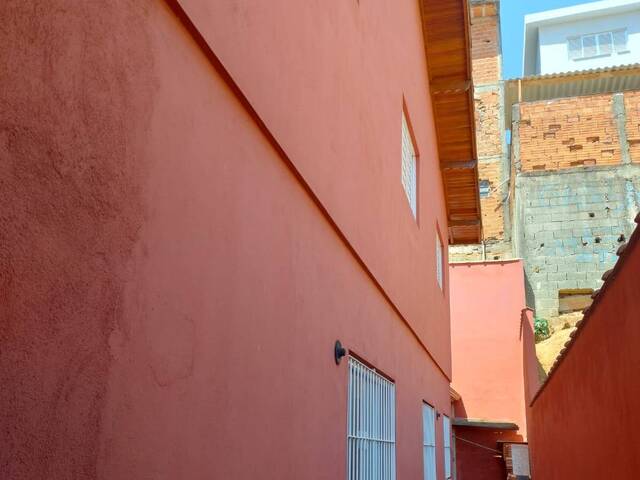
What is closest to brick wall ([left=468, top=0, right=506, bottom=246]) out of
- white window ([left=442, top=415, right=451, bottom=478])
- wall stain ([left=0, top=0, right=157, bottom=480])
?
white window ([left=442, top=415, right=451, bottom=478])

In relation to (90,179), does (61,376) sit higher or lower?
lower

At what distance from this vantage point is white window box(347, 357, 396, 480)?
4203 mm

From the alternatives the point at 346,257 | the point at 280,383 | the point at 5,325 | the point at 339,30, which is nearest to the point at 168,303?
the point at 5,325

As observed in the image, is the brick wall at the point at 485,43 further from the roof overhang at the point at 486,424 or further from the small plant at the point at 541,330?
the roof overhang at the point at 486,424

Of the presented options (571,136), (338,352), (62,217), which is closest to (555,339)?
(571,136)

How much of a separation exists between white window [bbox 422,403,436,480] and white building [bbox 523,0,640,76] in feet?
71.3

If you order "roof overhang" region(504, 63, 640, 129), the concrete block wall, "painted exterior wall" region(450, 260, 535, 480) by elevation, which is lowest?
"painted exterior wall" region(450, 260, 535, 480)

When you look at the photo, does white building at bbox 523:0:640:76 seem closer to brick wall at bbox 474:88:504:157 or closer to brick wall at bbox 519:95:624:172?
brick wall at bbox 474:88:504:157

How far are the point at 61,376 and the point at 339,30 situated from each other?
3.12m

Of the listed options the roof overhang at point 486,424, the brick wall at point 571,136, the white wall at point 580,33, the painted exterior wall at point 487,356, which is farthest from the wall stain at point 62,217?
the white wall at point 580,33

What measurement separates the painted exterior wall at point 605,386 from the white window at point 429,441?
1.82 metres

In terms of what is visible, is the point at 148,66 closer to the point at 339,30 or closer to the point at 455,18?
the point at 339,30

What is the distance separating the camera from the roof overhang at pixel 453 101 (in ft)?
28.7

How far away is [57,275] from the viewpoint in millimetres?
1365
